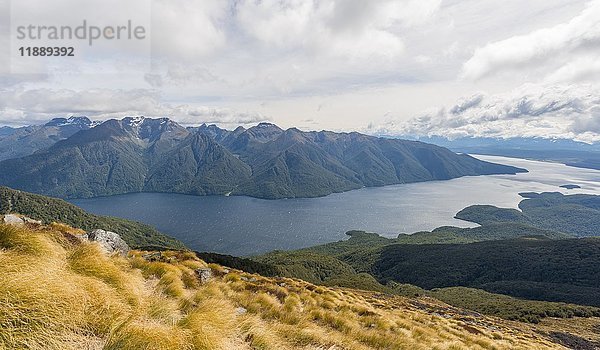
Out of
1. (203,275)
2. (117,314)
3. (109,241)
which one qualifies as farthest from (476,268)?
(117,314)

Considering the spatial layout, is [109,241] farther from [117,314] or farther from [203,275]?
[117,314]

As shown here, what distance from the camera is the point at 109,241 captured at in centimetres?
1408

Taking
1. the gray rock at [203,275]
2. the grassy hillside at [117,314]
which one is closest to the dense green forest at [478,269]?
the gray rock at [203,275]

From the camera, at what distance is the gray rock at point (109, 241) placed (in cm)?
1320

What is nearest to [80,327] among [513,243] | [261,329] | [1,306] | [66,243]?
[1,306]

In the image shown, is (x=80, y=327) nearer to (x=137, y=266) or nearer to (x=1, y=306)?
(x=1, y=306)

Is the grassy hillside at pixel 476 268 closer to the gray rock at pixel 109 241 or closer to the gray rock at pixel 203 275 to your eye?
the gray rock at pixel 203 275

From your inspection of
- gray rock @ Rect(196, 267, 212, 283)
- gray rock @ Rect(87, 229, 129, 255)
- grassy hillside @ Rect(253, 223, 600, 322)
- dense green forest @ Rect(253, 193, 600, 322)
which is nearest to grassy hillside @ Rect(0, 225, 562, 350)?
gray rock @ Rect(196, 267, 212, 283)

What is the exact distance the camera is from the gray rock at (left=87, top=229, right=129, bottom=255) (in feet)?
43.3

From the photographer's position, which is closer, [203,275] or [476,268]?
[203,275]

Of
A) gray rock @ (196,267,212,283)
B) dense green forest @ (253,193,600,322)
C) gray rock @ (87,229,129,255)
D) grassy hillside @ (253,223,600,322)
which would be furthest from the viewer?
grassy hillside @ (253,223,600,322)

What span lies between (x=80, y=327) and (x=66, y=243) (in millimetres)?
6559

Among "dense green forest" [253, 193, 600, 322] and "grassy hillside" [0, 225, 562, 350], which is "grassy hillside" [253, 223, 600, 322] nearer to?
"dense green forest" [253, 193, 600, 322]

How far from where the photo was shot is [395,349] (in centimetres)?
909
